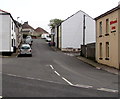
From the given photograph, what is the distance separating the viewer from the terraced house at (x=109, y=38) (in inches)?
1016

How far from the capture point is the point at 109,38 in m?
28.3

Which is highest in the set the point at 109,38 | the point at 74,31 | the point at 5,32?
the point at 74,31

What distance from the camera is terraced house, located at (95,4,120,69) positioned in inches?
1016

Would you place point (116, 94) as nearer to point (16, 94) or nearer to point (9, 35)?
point (16, 94)

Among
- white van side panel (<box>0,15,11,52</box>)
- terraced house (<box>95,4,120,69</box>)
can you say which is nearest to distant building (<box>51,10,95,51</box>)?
white van side panel (<box>0,15,11,52</box>)

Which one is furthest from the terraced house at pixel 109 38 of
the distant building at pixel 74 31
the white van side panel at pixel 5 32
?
the distant building at pixel 74 31

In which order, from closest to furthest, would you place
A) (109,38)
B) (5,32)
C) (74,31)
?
(109,38), (5,32), (74,31)

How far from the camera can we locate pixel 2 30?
42.9m

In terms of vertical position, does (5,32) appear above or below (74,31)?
below

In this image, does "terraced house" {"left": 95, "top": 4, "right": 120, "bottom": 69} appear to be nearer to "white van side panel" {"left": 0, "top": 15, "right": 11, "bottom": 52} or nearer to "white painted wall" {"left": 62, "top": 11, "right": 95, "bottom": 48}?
"white van side panel" {"left": 0, "top": 15, "right": 11, "bottom": 52}

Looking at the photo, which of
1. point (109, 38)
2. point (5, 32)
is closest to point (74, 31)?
point (5, 32)

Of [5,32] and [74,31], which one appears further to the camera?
[74,31]

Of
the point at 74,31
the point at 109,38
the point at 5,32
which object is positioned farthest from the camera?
the point at 74,31

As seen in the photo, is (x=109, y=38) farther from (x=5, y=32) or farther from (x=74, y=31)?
(x=74, y=31)
